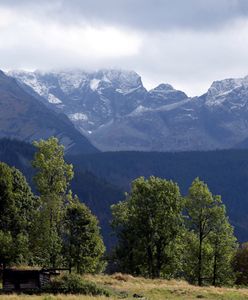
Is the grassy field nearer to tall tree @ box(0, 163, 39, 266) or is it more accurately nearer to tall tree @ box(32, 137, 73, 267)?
tall tree @ box(32, 137, 73, 267)

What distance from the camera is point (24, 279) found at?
60.8 meters

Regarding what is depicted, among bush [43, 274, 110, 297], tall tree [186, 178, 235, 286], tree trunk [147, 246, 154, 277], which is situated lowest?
bush [43, 274, 110, 297]

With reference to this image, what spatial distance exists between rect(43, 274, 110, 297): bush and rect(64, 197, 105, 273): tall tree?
34.1 m

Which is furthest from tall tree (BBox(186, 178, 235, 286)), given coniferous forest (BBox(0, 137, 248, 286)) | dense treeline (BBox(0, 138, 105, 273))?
dense treeline (BBox(0, 138, 105, 273))

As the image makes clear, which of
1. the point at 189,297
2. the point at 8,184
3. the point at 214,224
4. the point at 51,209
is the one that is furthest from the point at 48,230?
the point at 214,224

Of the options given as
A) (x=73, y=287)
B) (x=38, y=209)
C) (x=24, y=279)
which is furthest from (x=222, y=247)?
(x=24, y=279)

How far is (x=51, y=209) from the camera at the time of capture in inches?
2889

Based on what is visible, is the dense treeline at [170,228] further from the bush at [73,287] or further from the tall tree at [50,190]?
the bush at [73,287]

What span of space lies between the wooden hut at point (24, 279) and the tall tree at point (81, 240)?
32.4m

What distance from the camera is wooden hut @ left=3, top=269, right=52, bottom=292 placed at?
196 feet

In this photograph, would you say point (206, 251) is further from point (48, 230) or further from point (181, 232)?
point (48, 230)

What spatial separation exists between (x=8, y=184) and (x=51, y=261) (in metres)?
11.7

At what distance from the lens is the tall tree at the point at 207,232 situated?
8888 cm

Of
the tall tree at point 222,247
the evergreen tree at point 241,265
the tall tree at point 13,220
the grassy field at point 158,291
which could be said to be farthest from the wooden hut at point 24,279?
the evergreen tree at point 241,265
